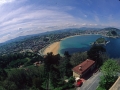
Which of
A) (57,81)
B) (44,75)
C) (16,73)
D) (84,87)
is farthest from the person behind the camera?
(16,73)

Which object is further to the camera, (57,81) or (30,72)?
(30,72)

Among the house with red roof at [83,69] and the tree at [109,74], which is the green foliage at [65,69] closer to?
the house with red roof at [83,69]

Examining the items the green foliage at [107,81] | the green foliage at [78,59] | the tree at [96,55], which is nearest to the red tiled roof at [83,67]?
the tree at [96,55]

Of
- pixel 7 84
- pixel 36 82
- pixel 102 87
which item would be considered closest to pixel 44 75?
pixel 36 82

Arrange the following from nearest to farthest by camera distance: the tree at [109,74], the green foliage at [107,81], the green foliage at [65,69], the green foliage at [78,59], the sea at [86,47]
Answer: the green foliage at [107,81], the tree at [109,74], the green foliage at [65,69], the green foliage at [78,59], the sea at [86,47]

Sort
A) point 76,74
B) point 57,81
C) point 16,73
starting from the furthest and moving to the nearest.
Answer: point 16,73 < point 76,74 < point 57,81

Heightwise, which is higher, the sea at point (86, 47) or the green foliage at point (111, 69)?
the green foliage at point (111, 69)

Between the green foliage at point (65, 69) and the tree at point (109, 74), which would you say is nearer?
the tree at point (109, 74)

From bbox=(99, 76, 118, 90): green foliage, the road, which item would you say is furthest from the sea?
bbox=(99, 76, 118, 90): green foliage

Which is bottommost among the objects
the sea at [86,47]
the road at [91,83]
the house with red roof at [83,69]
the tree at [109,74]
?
the sea at [86,47]

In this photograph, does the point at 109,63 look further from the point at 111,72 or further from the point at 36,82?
the point at 36,82

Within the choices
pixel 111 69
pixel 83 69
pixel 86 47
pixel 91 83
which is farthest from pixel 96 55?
pixel 86 47
